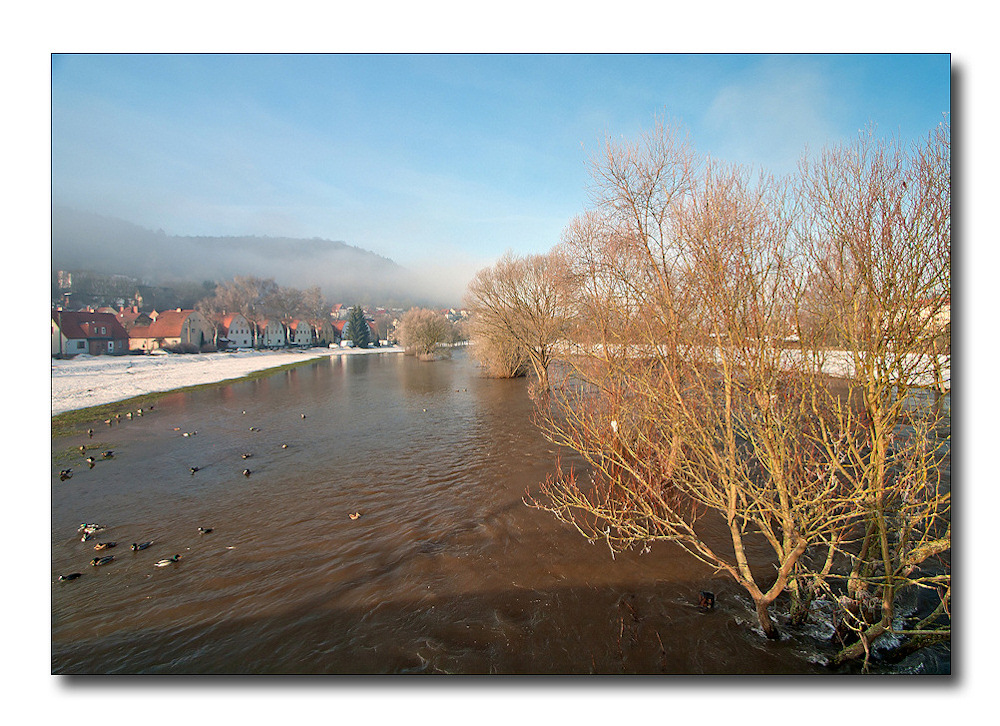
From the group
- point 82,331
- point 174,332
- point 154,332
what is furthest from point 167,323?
point 82,331

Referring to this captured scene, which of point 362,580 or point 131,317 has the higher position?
point 131,317

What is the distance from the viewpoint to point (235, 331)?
3916cm

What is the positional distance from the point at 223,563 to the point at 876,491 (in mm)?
7086

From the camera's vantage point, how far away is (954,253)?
2918 mm

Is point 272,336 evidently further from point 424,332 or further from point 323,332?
point 424,332

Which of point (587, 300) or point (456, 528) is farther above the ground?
point (587, 300)

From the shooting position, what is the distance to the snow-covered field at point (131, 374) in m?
5.05

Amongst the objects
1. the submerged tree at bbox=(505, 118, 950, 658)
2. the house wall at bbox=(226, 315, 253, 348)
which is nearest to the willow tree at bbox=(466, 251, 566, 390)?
the submerged tree at bbox=(505, 118, 950, 658)

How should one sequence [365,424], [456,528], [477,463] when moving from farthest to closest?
[365,424] → [477,463] → [456,528]

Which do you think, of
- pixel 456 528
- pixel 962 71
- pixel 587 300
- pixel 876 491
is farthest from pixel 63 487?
pixel 962 71

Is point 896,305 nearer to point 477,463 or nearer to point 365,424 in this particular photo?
point 477,463

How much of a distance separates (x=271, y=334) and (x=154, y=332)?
38.6 m

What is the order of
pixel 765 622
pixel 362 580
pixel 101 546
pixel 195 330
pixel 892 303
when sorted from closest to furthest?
pixel 892 303
pixel 765 622
pixel 362 580
pixel 101 546
pixel 195 330

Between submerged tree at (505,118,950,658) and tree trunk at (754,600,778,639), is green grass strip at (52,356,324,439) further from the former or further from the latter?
tree trunk at (754,600,778,639)
